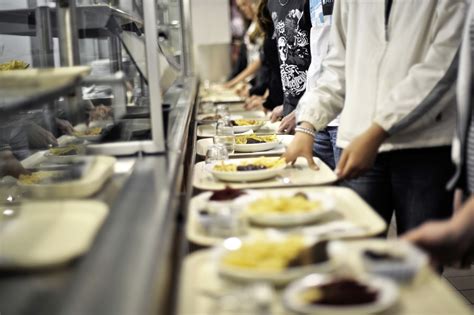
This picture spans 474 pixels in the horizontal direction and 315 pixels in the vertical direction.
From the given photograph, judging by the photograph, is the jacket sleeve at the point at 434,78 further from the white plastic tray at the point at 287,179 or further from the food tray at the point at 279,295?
the food tray at the point at 279,295

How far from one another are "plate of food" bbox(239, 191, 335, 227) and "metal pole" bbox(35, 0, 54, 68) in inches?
52.6

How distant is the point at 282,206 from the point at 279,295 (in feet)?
1.55

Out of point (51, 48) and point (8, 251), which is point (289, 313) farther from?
point (51, 48)

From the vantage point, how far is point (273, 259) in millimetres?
1296

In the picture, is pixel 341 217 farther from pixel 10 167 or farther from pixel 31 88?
pixel 10 167

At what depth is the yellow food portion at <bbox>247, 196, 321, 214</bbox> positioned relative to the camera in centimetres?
165

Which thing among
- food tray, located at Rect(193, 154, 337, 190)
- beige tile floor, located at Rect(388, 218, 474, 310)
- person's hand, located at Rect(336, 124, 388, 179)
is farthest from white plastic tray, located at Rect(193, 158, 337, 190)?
beige tile floor, located at Rect(388, 218, 474, 310)

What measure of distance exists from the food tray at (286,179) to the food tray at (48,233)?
0.73 metres

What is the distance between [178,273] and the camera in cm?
140

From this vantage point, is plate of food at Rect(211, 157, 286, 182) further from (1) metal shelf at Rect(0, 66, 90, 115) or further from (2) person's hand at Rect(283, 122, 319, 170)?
(1) metal shelf at Rect(0, 66, 90, 115)

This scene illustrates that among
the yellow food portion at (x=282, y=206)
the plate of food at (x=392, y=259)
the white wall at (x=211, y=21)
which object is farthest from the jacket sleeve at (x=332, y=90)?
the white wall at (x=211, y=21)

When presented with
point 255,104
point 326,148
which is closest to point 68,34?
point 326,148

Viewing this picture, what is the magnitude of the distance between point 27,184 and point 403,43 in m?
1.29

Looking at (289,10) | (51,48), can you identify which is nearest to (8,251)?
(51,48)
